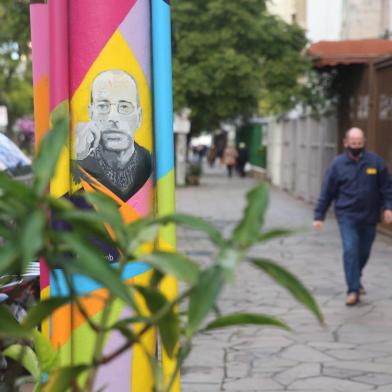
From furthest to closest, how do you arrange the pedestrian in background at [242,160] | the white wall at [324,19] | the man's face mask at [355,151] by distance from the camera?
the pedestrian in background at [242,160]
the white wall at [324,19]
the man's face mask at [355,151]

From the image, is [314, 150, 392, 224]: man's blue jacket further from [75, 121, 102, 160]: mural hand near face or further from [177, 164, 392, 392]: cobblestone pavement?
[75, 121, 102, 160]: mural hand near face

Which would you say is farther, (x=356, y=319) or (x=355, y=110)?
(x=355, y=110)

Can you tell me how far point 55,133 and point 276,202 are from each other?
26.5 m

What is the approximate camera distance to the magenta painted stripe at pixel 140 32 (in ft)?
13.0

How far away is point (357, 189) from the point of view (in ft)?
32.6

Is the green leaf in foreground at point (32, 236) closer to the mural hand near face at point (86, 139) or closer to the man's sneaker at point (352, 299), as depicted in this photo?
the mural hand near face at point (86, 139)

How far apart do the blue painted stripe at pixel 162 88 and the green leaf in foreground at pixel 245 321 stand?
225cm

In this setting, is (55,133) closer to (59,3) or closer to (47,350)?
(47,350)

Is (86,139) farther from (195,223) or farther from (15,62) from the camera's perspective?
(15,62)

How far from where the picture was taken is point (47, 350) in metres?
2.76

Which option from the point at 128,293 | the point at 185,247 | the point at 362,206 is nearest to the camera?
the point at 128,293

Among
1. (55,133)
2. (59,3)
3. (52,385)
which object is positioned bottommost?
(52,385)

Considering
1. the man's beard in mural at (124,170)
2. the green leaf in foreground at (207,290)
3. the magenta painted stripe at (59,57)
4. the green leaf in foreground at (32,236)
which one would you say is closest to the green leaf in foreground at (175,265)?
the green leaf in foreground at (207,290)

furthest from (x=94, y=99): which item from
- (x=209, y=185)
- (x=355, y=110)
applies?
(x=209, y=185)
